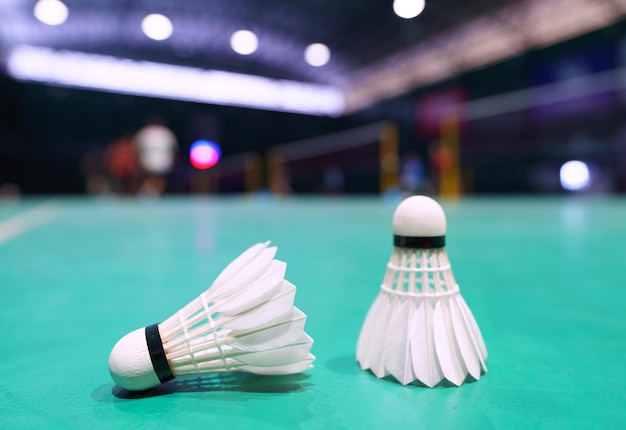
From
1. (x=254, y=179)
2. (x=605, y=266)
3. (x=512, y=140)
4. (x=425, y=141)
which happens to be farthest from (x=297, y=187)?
(x=605, y=266)

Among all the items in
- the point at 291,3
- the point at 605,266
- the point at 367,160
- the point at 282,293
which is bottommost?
the point at 605,266

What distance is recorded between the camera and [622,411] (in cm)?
70

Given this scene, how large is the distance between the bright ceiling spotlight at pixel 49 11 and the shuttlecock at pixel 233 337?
14385 mm

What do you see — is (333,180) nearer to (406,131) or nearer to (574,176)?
(406,131)

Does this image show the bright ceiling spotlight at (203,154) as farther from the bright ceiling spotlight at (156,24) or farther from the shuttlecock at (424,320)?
the shuttlecock at (424,320)

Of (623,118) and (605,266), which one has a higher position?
(623,118)

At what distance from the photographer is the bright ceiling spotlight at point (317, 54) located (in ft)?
67.4

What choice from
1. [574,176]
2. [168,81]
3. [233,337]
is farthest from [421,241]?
[168,81]

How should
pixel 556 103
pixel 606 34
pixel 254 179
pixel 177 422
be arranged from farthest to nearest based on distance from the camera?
1. pixel 254 179
2. pixel 606 34
3. pixel 556 103
4. pixel 177 422

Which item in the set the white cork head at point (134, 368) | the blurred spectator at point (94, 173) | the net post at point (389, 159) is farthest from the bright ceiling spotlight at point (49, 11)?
the white cork head at point (134, 368)

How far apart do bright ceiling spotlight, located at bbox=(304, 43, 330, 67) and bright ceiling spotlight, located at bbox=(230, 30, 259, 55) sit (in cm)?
239

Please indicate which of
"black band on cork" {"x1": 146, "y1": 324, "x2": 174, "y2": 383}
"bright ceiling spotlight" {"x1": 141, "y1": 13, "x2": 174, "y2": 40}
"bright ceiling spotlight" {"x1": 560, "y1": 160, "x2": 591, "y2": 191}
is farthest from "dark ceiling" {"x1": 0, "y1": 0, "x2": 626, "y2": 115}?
"black band on cork" {"x1": 146, "y1": 324, "x2": 174, "y2": 383}

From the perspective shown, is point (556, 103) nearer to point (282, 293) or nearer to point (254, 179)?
point (254, 179)

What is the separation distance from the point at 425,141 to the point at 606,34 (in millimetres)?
7511
